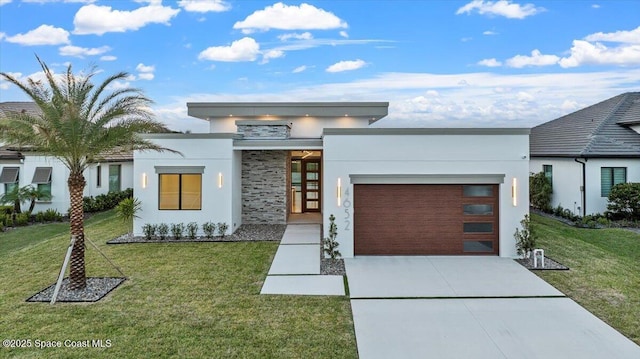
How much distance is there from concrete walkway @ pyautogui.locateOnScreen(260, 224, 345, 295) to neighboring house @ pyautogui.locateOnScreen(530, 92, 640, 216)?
13.2 metres

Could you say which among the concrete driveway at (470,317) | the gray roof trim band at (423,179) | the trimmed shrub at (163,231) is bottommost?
the concrete driveway at (470,317)

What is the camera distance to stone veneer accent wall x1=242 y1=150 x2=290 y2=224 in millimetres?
15086

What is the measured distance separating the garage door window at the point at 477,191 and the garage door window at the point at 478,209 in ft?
1.06

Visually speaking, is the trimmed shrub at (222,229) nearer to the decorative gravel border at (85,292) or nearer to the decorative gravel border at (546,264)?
the decorative gravel border at (85,292)

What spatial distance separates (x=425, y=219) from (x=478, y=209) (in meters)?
1.58

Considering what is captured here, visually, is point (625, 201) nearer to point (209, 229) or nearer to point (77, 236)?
point (209, 229)

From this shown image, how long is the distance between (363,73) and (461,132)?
38.9 feet

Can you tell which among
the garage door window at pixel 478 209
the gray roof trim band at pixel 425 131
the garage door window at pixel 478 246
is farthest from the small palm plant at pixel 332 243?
the garage door window at pixel 478 209

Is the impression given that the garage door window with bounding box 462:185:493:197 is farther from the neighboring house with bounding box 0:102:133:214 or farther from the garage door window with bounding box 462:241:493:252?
the neighboring house with bounding box 0:102:133:214

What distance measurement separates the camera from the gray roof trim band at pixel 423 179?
10.2 m

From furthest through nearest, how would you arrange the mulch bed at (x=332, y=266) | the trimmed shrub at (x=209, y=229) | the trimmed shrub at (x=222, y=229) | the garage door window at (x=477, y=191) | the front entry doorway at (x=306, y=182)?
the front entry doorway at (x=306, y=182) < the trimmed shrub at (x=222, y=229) < the trimmed shrub at (x=209, y=229) < the garage door window at (x=477, y=191) < the mulch bed at (x=332, y=266)

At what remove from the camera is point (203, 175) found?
1270cm

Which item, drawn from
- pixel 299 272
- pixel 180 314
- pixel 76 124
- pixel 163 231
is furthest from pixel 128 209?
pixel 180 314

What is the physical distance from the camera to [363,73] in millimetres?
20844
